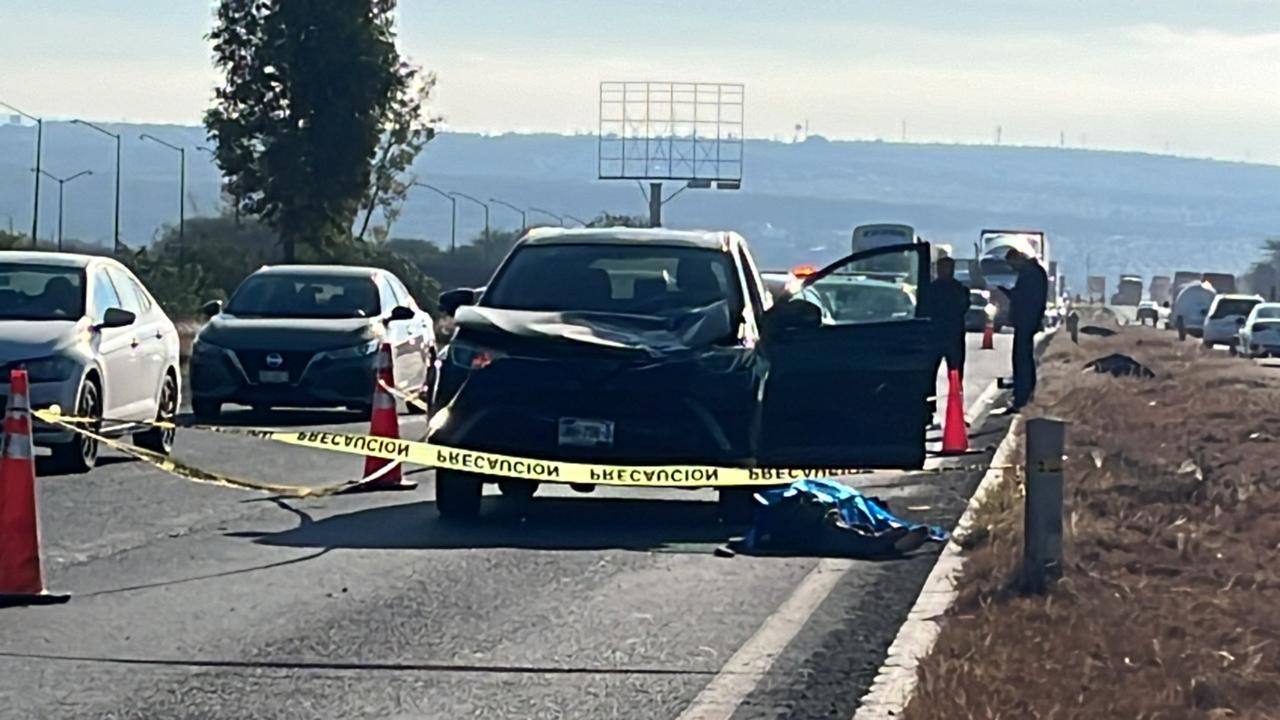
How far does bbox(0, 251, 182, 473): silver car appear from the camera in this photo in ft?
50.8

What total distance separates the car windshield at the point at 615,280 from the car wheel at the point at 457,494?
1.27 m

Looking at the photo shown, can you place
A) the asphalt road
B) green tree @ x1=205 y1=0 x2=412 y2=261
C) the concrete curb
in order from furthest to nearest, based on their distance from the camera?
green tree @ x1=205 y1=0 x2=412 y2=261, the asphalt road, the concrete curb

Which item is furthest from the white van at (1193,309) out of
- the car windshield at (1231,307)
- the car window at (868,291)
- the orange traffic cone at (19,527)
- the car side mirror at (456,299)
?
the orange traffic cone at (19,527)

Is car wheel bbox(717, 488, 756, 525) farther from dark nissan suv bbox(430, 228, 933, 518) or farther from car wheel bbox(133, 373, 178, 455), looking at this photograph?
car wheel bbox(133, 373, 178, 455)

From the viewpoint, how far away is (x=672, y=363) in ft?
43.3

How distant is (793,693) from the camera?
839 cm

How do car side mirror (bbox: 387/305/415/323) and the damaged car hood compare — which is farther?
car side mirror (bbox: 387/305/415/323)

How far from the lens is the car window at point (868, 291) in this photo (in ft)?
47.5

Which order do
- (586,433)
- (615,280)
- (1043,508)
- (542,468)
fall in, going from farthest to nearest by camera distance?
(615,280), (586,433), (542,468), (1043,508)

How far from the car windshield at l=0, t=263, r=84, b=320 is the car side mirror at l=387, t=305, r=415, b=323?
5.63 metres

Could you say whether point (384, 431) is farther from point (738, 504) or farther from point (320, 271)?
point (320, 271)

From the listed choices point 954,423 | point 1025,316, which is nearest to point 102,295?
point 954,423

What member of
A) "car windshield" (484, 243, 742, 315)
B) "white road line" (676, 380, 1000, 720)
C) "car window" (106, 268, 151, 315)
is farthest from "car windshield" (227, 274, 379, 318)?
"white road line" (676, 380, 1000, 720)

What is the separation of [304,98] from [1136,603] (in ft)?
115
